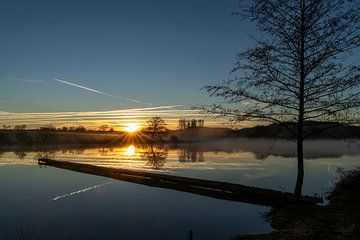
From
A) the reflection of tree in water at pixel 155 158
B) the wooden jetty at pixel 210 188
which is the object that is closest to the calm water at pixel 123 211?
the wooden jetty at pixel 210 188

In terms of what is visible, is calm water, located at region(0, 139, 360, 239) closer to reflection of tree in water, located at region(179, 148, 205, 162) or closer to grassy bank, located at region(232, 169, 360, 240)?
grassy bank, located at region(232, 169, 360, 240)

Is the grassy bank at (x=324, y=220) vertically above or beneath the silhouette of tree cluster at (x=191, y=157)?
beneath

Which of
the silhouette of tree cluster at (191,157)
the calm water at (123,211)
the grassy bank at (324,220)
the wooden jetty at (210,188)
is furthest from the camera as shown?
the silhouette of tree cluster at (191,157)

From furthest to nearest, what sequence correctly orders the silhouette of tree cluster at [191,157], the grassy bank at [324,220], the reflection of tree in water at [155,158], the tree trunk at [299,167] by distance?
the silhouette of tree cluster at [191,157], the reflection of tree in water at [155,158], the tree trunk at [299,167], the grassy bank at [324,220]

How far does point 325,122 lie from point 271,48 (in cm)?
297

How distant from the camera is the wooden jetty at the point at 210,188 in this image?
58.4ft

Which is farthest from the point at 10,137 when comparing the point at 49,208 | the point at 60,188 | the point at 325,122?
the point at 325,122

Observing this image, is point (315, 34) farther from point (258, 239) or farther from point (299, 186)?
point (258, 239)

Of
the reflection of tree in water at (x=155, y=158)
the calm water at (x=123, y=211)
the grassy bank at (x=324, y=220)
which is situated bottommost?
the calm water at (x=123, y=211)

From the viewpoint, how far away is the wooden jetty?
17.8m

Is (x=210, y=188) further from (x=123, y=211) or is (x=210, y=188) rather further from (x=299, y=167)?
(x=299, y=167)

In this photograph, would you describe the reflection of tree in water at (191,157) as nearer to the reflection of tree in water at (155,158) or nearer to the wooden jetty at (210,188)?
the reflection of tree in water at (155,158)

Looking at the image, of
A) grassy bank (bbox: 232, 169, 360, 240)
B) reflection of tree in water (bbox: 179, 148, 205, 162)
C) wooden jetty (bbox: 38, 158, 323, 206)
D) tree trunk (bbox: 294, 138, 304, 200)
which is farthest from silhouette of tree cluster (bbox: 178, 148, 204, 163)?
tree trunk (bbox: 294, 138, 304, 200)

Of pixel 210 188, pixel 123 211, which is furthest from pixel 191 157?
pixel 123 211
